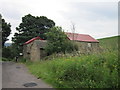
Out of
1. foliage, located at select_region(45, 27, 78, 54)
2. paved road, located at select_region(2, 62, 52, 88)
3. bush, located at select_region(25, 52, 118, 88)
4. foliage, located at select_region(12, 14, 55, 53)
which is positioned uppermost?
foliage, located at select_region(12, 14, 55, 53)

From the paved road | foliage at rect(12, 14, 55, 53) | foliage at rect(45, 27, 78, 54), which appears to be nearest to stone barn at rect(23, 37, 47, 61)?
foliage at rect(45, 27, 78, 54)

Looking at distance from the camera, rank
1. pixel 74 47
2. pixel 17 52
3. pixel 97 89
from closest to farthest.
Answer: pixel 97 89 → pixel 74 47 → pixel 17 52

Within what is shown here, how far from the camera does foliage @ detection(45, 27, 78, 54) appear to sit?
653 inches

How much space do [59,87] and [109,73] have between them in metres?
2.13

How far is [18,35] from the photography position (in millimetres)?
30203

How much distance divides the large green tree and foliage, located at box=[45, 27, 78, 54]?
12.9 m

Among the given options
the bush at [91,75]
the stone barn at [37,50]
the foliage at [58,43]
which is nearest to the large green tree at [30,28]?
the stone barn at [37,50]

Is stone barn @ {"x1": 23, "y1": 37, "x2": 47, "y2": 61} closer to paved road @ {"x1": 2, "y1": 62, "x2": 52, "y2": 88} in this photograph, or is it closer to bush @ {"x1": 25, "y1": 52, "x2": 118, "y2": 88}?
paved road @ {"x1": 2, "y1": 62, "x2": 52, "y2": 88}

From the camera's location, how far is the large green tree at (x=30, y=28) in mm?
29528

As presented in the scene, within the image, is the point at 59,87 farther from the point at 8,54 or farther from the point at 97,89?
the point at 8,54

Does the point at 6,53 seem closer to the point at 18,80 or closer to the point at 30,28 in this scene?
the point at 30,28

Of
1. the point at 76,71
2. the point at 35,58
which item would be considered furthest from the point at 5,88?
the point at 35,58

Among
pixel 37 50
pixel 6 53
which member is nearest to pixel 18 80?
pixel 37 50

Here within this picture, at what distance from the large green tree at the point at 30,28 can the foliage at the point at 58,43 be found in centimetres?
1292
